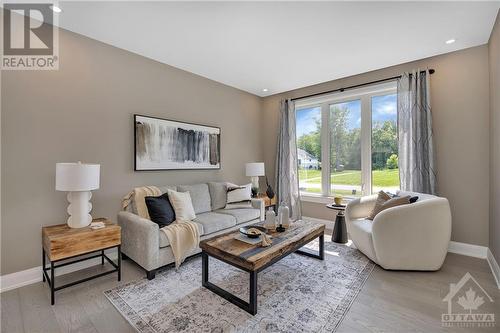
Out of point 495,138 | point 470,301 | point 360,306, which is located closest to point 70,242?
point 360,306

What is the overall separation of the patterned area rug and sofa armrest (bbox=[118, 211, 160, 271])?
0.71 feet

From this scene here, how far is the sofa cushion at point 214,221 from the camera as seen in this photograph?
2.92 m

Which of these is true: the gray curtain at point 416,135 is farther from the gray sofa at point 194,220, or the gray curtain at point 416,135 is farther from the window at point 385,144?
the gray sofa at point 194,220

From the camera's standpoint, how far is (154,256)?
7.81 ft

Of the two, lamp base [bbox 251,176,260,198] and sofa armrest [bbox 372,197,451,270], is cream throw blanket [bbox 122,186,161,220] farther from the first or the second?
sofa armrest [bbox 372,197,451,270]

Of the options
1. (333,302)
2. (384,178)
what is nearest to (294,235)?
(333,302)

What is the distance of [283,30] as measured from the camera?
8.44 ft

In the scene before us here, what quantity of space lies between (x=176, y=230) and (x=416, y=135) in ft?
11.4

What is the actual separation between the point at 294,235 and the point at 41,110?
2990mm

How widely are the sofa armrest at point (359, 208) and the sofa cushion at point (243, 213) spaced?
1.36m

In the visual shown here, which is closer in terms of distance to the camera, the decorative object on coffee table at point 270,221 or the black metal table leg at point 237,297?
the black metal table leg at point 237,297

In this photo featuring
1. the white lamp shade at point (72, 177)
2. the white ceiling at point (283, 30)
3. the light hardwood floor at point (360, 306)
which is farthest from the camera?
the white ceiling at point (283, 30)

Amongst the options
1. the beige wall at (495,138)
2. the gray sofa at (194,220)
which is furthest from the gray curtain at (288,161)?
the beige wall at (495,138)

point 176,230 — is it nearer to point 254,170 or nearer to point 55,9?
point 254,170
